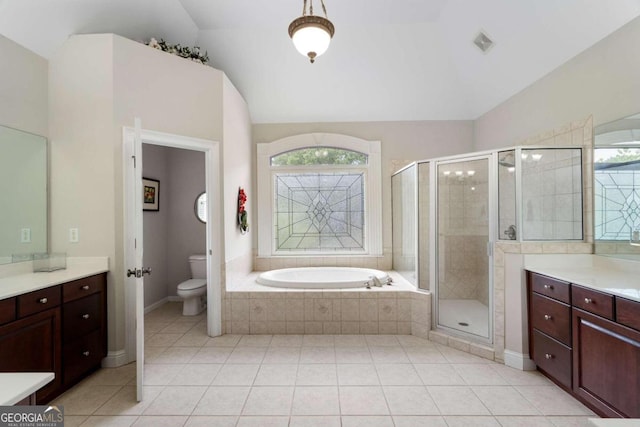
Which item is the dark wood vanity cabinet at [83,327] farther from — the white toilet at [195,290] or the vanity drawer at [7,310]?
the white toilet at [195,290]

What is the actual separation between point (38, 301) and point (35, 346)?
0.92 feet

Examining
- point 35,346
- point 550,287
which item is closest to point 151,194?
point 35,346

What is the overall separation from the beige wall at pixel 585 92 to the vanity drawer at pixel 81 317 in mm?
4270

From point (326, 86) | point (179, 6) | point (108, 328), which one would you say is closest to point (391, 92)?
point (326, 86)

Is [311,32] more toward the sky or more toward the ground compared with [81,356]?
more toward the sky

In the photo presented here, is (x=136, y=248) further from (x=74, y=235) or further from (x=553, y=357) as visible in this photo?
(x=553, y=357)

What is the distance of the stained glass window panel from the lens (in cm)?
424

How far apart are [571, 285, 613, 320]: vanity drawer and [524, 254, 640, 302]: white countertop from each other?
0.04 meters

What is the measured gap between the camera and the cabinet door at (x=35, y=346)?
66.3 inches

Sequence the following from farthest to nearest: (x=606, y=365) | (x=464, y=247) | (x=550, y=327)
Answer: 1. (x=464, y=247)
2. (x=550, y=327)
3. (x=606, y=365)

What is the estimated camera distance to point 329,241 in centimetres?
425

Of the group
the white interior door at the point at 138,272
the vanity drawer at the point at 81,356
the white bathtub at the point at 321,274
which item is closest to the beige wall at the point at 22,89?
the white interior door at the point at 138,272

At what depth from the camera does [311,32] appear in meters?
1.96

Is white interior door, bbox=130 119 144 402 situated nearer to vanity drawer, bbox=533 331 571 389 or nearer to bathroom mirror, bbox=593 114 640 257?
vanity drawer, bbox=533 331 571 389
